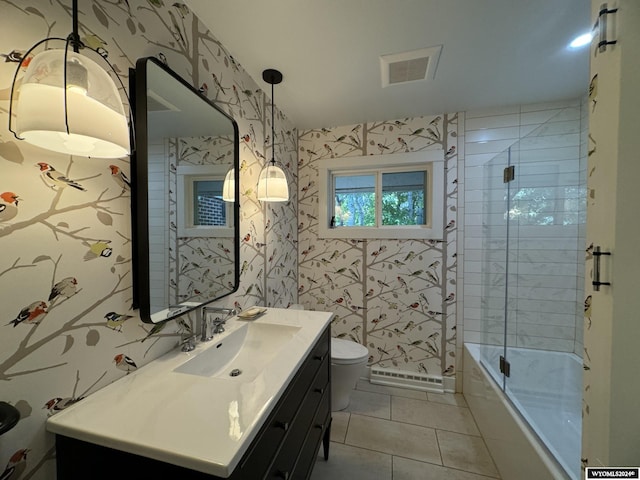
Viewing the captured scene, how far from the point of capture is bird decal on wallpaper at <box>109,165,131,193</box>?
2.81 ft

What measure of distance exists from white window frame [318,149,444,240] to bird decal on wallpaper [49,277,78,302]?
75.2 inches

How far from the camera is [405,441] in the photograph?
1.67m

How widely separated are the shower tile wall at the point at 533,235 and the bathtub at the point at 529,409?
140mm

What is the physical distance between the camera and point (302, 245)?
2559mm

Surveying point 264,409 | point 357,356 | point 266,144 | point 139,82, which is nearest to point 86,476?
point 264,409

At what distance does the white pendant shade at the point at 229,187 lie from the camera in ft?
4.66

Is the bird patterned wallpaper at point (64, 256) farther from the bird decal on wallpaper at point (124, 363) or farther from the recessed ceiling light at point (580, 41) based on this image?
the recessed ceiling light at point (580, 41)

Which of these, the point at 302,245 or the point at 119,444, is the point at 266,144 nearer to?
the point at 302,245

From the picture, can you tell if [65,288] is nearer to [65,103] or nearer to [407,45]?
[65,103]

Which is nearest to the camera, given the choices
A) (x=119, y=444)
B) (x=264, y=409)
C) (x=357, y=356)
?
(x=119, y=444)

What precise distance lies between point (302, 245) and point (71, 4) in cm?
204

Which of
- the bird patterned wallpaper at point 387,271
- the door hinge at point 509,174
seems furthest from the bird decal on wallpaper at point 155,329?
the door hinge at point 509,174

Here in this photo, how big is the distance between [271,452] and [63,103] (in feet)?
3.40

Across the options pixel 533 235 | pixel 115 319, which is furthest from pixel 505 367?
pixel 115 319
